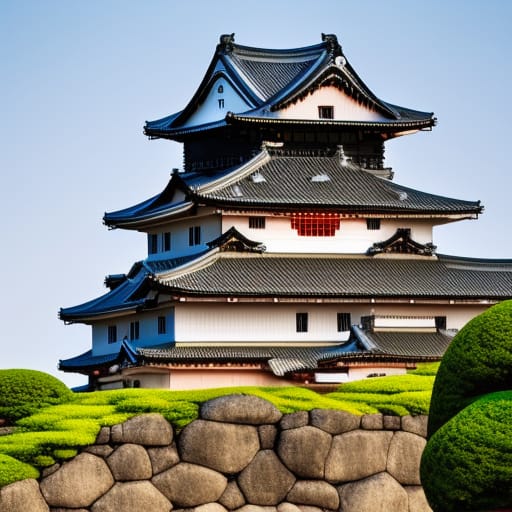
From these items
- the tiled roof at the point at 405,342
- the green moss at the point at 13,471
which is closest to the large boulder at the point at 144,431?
the green moss at the point at 13,471

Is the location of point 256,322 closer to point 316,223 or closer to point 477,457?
point 316,223

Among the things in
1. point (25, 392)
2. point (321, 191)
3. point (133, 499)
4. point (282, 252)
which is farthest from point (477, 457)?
point (321, 191)

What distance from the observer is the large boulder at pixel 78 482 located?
1432 inches

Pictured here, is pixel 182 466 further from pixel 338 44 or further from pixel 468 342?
pixel 338 44

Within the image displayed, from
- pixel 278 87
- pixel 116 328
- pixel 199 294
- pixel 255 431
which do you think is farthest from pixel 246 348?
pixel 255 431

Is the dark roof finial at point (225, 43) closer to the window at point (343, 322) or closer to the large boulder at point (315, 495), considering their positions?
the window at point (343, 322)

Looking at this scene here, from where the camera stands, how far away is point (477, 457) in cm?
2327

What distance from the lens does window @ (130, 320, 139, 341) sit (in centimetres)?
5875

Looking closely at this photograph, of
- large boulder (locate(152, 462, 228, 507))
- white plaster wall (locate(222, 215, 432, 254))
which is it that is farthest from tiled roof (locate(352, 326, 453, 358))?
large boulder (locate(152, 462, 228, 507))

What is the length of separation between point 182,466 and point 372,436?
5033mm

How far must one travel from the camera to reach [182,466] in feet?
124

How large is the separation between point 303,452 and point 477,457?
1565 cm

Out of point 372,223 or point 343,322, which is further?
point 372,223

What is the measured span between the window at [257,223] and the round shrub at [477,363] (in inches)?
1261
